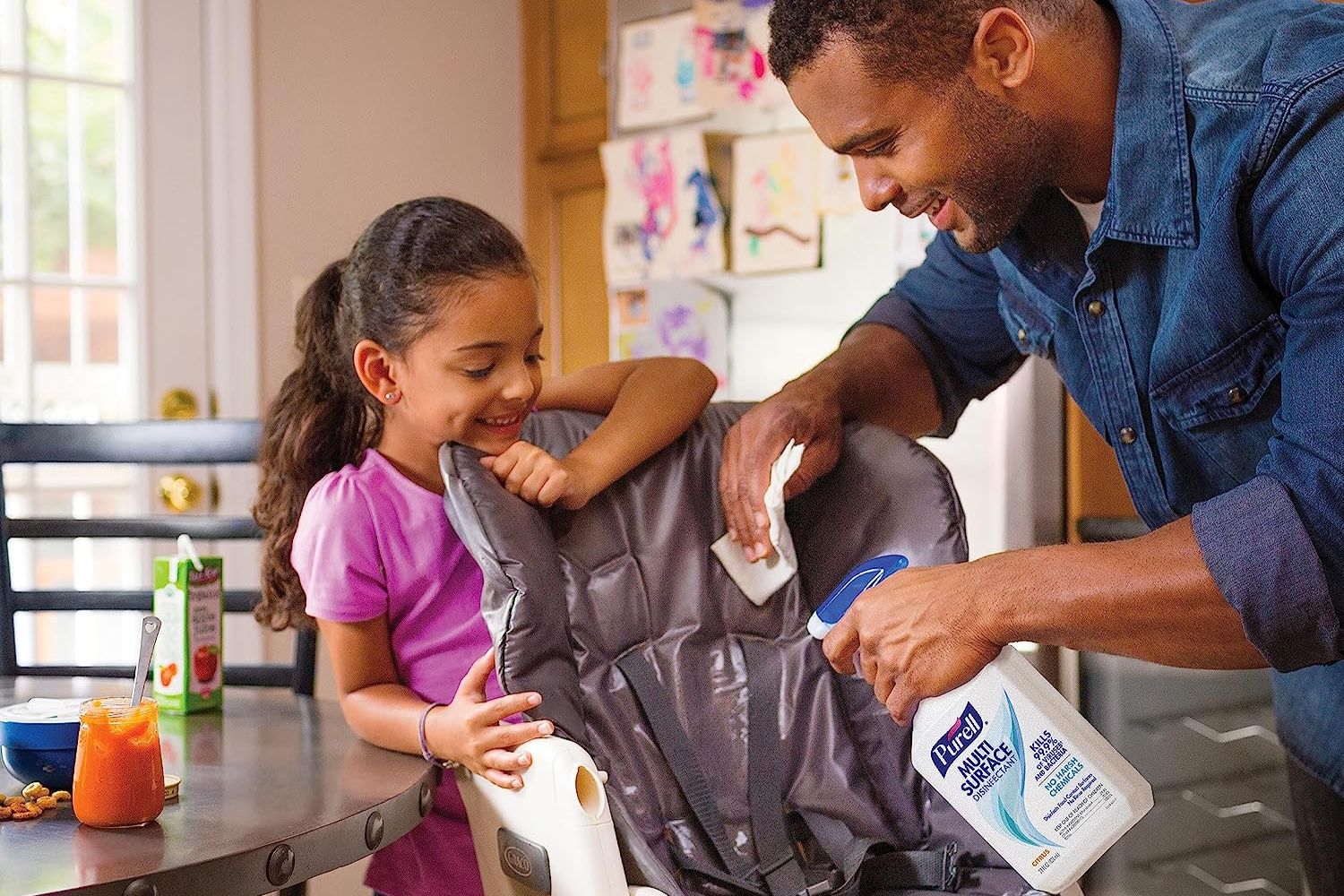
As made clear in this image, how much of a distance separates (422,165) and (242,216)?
50 centimetres

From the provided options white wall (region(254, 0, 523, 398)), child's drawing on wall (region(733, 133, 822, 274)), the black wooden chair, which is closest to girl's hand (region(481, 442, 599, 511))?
the black wooden chair

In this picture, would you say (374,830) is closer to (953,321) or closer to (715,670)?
A: (715,670)

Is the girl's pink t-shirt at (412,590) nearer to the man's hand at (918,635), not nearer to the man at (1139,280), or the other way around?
the man at (1139,280)

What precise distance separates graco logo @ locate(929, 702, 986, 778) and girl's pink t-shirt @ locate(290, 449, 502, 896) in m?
Answer: 0.51

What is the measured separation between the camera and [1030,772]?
1.16 metres

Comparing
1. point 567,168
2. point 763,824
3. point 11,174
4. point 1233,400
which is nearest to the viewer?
point 1233,400

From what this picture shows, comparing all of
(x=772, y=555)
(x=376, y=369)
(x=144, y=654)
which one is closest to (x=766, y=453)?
(x=772, y=555)

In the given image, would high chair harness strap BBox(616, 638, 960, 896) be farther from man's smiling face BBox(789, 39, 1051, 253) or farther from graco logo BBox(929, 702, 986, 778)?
man's smiling face BBox(789, 39, 1051, 253)

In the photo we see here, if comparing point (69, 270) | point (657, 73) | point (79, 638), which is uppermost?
point (657, 73)

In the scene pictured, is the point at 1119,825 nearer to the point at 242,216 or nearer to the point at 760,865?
the point at 760,865

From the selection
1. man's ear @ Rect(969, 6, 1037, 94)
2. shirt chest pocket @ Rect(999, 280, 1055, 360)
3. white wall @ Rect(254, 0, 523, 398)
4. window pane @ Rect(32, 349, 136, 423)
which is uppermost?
white wall @ Rect(254, 0, 523, 398)

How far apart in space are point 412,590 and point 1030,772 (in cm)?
67

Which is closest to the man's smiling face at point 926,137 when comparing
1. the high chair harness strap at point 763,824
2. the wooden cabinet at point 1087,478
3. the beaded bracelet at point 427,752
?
the high chair harness strap at point 763,824

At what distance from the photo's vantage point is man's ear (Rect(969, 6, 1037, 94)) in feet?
3.98
